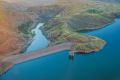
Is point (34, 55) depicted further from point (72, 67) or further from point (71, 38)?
point (71, 38)

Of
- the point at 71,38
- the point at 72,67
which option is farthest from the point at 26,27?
the point at 72,67

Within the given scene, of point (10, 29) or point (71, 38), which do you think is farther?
point (10, 29)

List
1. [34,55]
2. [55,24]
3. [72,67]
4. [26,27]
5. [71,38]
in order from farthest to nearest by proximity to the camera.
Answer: [55,24] < [26,27] < [71,38] < [34,55] < [72,67]

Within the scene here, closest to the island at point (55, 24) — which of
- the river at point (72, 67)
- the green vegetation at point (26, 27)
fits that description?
the green vegetation at point (26, 27)

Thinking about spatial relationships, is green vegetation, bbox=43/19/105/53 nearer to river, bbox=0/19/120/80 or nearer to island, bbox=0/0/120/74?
island, bbox=0/0/120/74

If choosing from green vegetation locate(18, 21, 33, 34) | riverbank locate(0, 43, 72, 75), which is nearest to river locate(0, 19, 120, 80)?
riverbank locate(0, 43, 72, 75)

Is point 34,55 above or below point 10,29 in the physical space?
below
